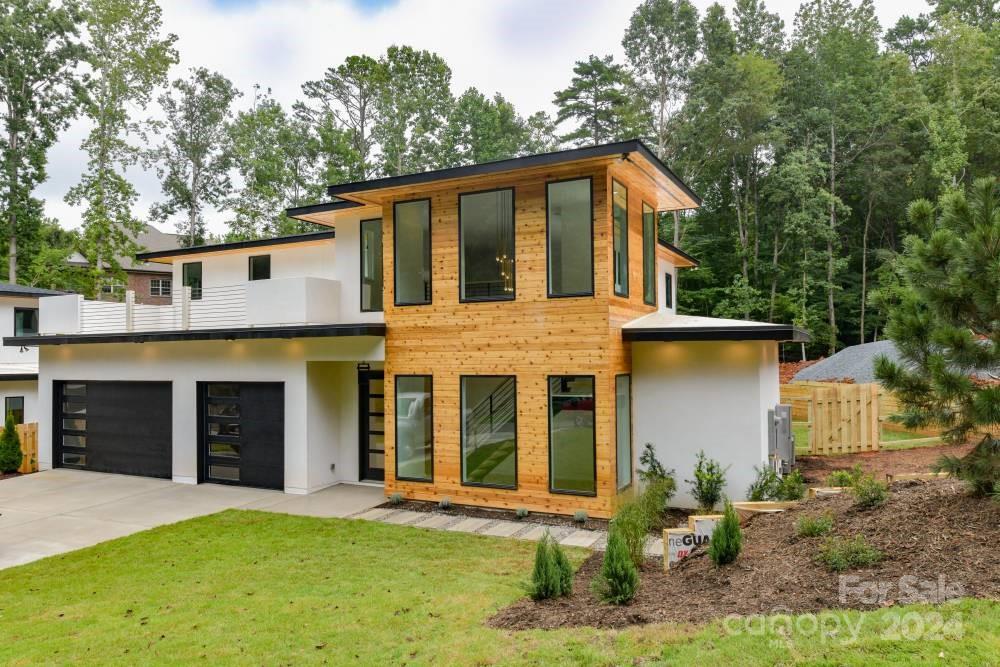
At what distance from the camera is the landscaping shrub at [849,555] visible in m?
4.93

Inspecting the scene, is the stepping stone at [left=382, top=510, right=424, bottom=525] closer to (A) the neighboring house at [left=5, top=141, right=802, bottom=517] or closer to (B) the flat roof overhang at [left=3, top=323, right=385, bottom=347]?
(A) the neighboring house at [left=5, top=141, right=802, bottom=517]

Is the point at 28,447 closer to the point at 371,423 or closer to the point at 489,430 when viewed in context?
the point at 371,423

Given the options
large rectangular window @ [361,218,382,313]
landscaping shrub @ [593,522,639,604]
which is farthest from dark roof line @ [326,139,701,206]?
landscaping shrub @ [593,522,639,604]

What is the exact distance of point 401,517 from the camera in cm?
958

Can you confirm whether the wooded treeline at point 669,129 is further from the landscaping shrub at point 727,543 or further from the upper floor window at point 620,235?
the landscaping shrub at point 727,543

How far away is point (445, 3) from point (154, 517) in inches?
739

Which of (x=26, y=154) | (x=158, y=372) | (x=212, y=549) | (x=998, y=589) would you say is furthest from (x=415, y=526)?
(x=26, y=154)

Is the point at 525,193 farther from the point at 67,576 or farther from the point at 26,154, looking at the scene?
the point at 26,154

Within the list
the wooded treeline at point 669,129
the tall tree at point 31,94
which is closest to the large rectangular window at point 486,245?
the wooded treeline at point 669,129

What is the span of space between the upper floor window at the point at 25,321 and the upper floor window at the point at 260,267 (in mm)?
11124

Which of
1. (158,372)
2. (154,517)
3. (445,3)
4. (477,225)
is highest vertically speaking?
(445,3)

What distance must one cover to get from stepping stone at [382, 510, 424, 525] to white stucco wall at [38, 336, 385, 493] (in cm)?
247

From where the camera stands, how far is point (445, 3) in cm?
2098

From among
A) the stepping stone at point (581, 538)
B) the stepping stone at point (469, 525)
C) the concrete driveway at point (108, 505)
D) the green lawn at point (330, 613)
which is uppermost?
the green lawn at point (330, 613)
